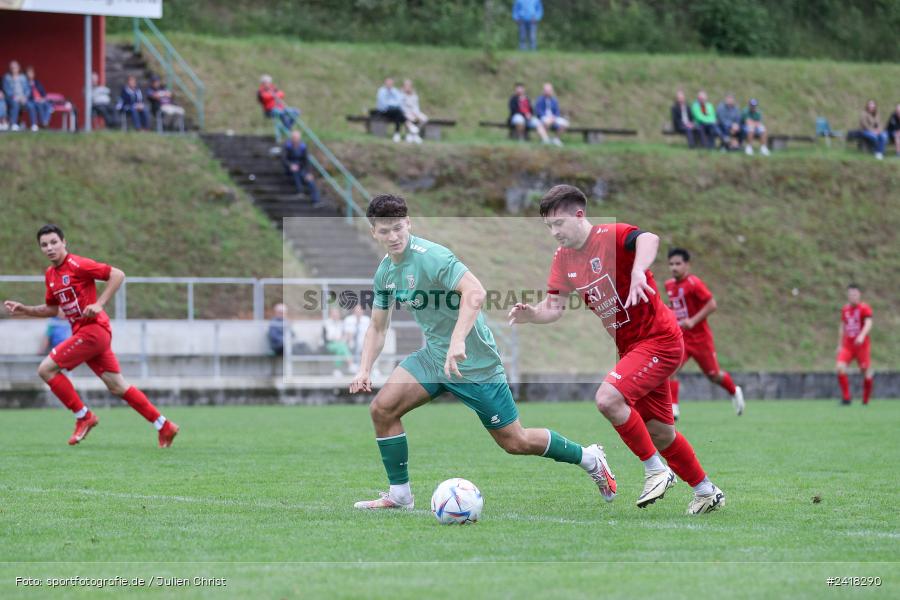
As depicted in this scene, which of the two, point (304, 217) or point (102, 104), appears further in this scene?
point (102, 104)

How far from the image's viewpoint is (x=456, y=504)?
7.73 m

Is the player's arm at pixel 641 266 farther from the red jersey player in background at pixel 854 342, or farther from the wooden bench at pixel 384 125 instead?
the wooden bench at pixel 384 125

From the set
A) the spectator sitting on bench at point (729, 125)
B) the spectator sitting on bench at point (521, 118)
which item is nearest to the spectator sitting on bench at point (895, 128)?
the spectator sitting on bench at point (729, 125)

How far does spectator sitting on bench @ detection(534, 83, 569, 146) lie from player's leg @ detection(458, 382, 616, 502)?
2700 cm

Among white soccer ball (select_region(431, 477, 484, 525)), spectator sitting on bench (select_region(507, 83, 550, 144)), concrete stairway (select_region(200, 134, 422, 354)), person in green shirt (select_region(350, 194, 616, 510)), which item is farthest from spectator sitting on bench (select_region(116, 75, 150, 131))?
white soccer ball (select_region(431, 477, 484, 525))

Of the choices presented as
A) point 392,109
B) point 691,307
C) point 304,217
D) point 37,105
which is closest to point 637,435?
point 691,307

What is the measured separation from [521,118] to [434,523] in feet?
92.9

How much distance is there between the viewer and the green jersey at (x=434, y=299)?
8445mm

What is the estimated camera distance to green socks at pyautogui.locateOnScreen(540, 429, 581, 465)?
8773mm

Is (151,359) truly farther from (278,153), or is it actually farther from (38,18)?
(38,18)

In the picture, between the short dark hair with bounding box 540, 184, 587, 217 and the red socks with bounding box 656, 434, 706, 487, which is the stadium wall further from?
the red socks with bounding box 656, 434, 706, 487

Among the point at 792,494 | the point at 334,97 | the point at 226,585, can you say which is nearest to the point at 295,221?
the point at 334,97

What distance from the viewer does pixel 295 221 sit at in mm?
29766

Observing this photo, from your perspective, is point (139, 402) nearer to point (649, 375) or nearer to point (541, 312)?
point (541, 312)
